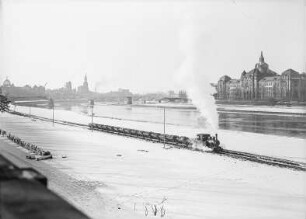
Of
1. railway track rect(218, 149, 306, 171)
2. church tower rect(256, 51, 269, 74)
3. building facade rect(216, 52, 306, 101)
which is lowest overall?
railway track rect(218, 149, 306, 171)

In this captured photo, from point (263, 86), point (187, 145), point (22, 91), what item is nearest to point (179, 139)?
point (187, 145)

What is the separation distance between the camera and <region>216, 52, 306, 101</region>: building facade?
334 ft

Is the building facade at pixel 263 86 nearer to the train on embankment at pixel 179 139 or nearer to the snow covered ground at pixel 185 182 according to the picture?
the train on embankment at pixel 179 139

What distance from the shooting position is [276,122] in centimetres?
6725

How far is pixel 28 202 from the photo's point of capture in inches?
141

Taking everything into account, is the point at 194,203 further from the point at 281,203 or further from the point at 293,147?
the point at 293,147

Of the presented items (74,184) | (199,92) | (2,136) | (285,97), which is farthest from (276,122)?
(74,184)

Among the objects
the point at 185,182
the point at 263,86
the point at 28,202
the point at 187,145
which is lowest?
the point at 185,182

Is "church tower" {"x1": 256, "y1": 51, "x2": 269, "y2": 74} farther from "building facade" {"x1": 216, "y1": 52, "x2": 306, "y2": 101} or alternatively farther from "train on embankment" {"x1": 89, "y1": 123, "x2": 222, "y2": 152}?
"train on embankment" {"x1": 89, "y1": 123, "x2": 222, "y2": 152}

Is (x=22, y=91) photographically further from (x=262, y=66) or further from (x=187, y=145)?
(x=187, y=145)

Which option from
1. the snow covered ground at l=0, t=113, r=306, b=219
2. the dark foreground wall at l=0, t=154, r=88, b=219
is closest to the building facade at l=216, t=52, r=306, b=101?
the snow covered ground at l=0, t=113, r=306, b=219

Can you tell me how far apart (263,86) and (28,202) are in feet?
401

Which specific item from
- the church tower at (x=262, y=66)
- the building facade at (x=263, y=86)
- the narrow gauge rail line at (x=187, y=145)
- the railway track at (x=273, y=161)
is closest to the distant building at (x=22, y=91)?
the building facade at (x=263, y=86)

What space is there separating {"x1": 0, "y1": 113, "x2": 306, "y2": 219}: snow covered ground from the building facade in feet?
246
